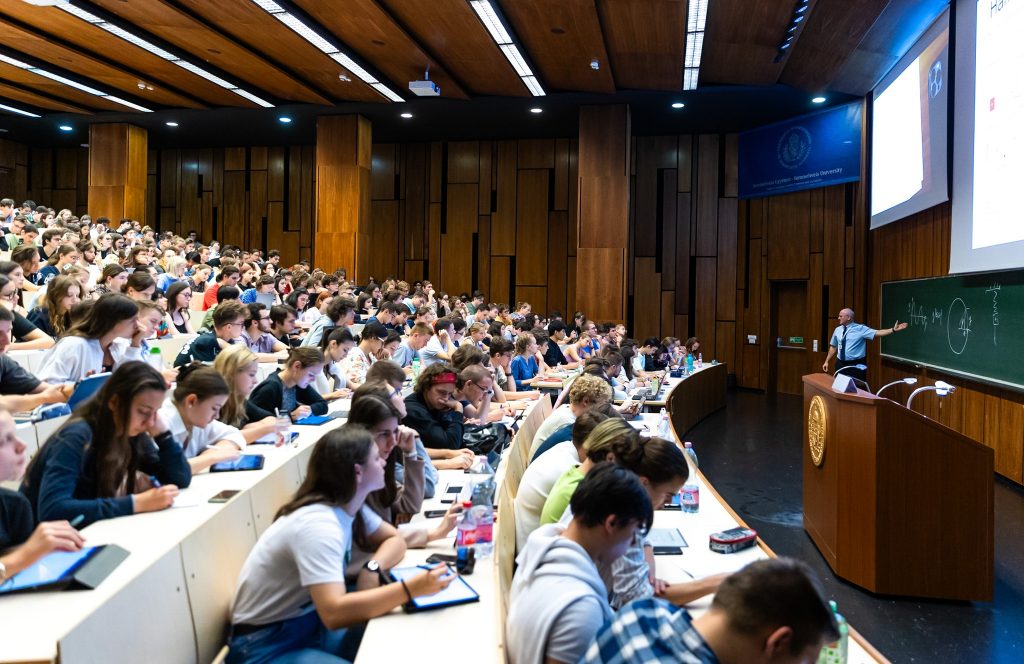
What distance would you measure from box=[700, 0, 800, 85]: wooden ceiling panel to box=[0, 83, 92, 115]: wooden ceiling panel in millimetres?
11312

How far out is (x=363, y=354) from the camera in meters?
6.23

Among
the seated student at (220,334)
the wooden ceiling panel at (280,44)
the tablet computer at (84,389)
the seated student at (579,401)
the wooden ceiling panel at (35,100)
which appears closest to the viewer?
the tablet computer at (84,389)

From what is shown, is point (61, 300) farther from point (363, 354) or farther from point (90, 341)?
point (363, 354)

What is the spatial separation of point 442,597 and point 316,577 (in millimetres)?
375

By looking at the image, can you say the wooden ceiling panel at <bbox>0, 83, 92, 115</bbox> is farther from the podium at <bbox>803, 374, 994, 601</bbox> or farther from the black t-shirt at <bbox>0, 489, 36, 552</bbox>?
the podium at <bbox>803, 374, 994, 601</bbox>

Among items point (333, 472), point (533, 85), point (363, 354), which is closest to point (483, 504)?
point (333, 472)

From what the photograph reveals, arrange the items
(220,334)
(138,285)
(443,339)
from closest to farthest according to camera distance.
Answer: (220,334) → (138,285) → (443,339)

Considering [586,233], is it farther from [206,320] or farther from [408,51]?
[206,320]

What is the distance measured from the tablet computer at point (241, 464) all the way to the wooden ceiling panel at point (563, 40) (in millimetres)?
6554

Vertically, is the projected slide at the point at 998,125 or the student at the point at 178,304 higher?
the projected slide at the point at 998,125

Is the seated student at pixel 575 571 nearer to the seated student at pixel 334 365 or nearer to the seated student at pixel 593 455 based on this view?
the seated student at pixel 593 455

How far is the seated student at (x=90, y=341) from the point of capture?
3947 mm

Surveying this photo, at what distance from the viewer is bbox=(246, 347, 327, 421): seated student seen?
4.29m

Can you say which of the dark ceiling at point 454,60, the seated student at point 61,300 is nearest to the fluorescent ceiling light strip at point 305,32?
the dark ceiling at point 454,60
